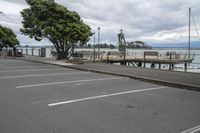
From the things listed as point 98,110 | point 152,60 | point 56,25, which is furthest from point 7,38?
point 98,110

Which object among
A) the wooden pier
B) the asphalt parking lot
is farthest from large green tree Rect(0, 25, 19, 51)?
the asphalt parking lot

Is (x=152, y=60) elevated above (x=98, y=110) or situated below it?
above

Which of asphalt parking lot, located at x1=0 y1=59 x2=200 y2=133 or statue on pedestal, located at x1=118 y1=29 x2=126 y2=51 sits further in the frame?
statue on pedestal, located at x1=118 y1=29 x2=126 y2=51

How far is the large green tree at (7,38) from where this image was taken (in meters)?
42.7

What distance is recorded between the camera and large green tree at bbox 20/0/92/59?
1060 inches

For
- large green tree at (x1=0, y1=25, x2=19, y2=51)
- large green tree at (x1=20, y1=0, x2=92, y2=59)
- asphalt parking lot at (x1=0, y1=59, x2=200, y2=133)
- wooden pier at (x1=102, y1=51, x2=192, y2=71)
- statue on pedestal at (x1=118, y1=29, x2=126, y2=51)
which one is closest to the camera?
asphalt parking lot at (x1=0, y1=59, x2=200, y2=133)

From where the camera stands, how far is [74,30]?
26.8m

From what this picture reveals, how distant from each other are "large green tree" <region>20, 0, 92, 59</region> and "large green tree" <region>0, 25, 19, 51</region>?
14.9 metres

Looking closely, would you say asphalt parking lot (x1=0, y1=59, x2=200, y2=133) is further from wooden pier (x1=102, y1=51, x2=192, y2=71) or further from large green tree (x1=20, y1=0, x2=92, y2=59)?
wooden pier (x1=102, y1=51, x2=192, y2=71)

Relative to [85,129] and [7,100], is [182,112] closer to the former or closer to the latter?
[85,129]

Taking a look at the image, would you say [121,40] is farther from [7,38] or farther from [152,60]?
[7,38]

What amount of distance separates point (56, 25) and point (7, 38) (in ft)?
63.7

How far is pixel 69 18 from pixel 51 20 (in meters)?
1.87

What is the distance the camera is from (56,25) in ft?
88.5
